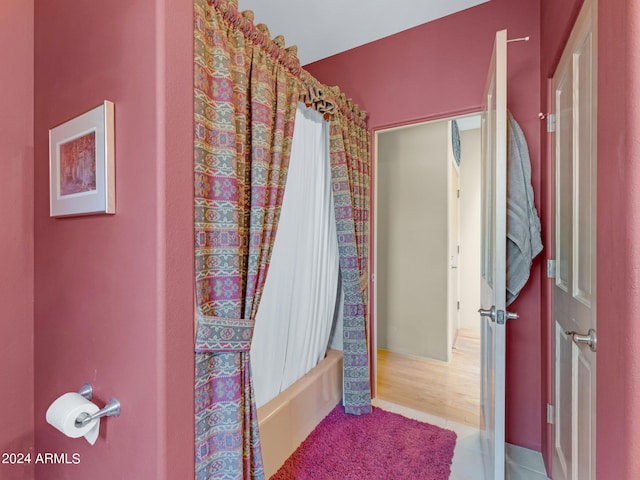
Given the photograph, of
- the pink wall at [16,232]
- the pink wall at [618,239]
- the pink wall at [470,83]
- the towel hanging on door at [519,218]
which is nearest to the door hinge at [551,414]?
the pink wall at [470,83]

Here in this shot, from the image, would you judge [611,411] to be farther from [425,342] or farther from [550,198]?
[425,342]

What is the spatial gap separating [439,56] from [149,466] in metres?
2.60

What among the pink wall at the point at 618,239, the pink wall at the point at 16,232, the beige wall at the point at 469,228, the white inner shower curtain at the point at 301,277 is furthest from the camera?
the beige wall at the point at 469,228

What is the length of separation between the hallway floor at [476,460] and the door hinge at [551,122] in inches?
71.5

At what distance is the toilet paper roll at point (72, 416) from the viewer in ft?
2.60

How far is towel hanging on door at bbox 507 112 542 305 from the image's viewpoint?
5.16 feet

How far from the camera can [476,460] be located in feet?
5.61

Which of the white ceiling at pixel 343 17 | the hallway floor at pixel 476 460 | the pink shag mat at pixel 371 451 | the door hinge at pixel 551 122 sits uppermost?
the white ceiling at pixel 343 17

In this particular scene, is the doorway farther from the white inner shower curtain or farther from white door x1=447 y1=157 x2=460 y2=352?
the white inner shower curtain

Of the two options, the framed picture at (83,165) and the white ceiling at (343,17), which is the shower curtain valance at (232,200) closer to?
the framed picture at (83,165)

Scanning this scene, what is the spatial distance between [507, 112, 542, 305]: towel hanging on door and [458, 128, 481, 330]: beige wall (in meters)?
2.36

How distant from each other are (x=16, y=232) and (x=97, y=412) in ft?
2.79

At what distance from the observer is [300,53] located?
8.25 feet

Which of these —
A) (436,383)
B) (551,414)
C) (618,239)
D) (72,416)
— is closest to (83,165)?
(72,416)
